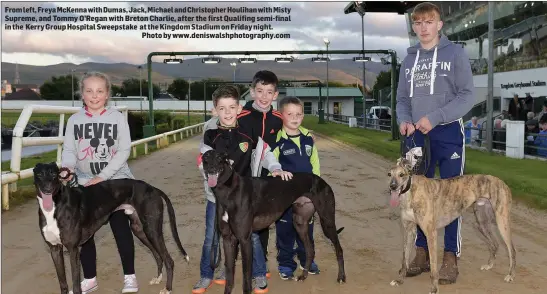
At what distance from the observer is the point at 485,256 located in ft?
17.2

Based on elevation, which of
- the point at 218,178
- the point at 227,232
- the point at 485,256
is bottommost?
the point at 485,256

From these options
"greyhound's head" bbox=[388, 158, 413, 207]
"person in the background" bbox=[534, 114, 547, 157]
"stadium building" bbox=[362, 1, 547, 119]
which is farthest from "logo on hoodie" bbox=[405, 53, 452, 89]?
"stadium building" bbox=[362, 1, 547, 119]

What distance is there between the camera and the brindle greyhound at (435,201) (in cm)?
418

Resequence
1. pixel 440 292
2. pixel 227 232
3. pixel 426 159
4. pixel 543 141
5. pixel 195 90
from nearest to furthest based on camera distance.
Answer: pixel 227 232
pixel 440 292
pixel 426 159
pixel 543 141
pixel 195 90

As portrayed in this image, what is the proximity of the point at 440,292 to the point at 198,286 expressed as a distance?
2.01m

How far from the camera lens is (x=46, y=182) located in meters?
3.48

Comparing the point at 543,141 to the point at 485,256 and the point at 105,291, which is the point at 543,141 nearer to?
the point at 485,256

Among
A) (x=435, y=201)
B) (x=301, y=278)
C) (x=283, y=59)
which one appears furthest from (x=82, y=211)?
(x=283, y=59)

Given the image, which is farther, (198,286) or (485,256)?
(485,256)

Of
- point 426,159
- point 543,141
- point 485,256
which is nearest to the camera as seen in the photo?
point 426,159

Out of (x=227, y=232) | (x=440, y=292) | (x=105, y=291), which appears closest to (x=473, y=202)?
(x=440, y=292)

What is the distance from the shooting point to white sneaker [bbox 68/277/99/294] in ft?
13.9

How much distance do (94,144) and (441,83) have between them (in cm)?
301

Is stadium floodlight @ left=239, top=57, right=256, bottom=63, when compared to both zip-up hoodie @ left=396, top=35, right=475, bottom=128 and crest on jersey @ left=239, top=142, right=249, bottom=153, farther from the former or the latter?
crest on jersey @ left=239, top=142, right=249, bottom=153
